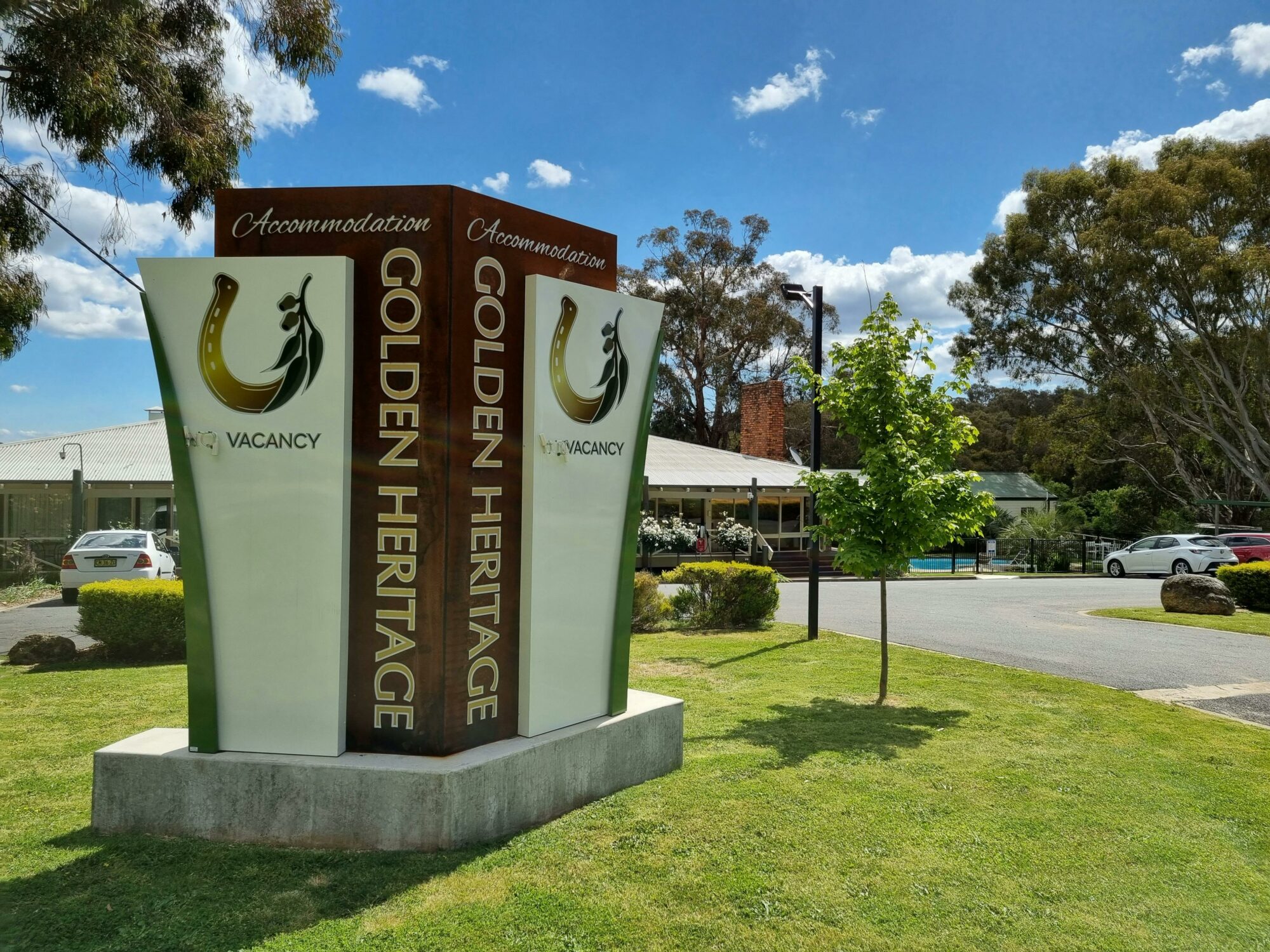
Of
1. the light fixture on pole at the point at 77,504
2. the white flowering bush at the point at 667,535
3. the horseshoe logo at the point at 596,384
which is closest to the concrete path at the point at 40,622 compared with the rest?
the light fixture on pole at the point at 77,504

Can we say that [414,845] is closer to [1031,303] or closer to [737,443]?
[1031,303]

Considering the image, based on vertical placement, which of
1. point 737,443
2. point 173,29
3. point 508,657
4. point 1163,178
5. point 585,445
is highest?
point 1163,178

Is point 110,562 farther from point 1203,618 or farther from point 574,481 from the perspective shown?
point 1203,618

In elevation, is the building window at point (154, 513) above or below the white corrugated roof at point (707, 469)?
below

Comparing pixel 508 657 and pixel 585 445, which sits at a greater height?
pixel 585 445

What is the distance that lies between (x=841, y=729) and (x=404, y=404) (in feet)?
15.4

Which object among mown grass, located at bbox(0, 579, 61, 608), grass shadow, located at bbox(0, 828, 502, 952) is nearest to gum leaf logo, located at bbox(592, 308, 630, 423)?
grass shadow, located at bbox(0, 828, 502, 952)

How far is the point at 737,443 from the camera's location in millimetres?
47000

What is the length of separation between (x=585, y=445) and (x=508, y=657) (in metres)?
1.42

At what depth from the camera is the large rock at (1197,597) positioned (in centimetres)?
1686

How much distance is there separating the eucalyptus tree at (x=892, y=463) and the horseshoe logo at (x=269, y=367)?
5.06 m

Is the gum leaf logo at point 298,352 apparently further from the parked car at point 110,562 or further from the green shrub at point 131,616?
the parked car at point 110,562

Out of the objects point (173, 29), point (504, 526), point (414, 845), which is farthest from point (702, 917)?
point (173, 29)

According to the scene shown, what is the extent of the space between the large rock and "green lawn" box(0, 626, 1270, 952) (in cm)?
1094
